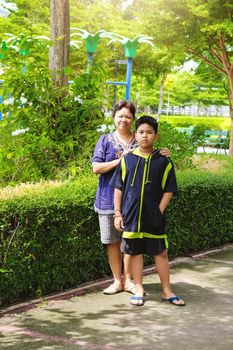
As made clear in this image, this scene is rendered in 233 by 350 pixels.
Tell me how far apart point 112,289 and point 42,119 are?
279 centimetres

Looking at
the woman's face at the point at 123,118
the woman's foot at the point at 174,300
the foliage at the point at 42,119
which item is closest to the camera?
the woman's foot at the point at 174,300

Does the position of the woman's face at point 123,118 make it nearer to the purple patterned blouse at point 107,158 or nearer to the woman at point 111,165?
the woman at point 111,165

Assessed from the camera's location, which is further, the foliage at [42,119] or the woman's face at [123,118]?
the foliage at [42,119]

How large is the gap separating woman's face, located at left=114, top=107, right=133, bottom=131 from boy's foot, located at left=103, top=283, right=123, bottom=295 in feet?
4.69

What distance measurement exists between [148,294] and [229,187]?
2.91 metres

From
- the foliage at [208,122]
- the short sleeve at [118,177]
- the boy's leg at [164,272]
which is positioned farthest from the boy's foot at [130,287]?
the foliage at [208,122]

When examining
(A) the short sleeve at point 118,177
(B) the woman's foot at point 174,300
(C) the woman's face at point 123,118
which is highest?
(C) the woman's face at point 123,118

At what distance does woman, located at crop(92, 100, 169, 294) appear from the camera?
5.25m

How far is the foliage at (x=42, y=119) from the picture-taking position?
721cm

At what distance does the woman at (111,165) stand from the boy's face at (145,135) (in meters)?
0.25

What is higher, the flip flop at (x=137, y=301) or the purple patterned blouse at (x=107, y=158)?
the purple patterned blouse at (x=107, y=158)

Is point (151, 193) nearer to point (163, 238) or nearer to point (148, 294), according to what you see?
point (163, 238)

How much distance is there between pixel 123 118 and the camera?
17.2ft

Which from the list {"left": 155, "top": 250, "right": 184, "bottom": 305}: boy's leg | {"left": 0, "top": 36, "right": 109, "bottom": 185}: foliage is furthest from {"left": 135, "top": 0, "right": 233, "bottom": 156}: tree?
{"left": 155, "top": 250, "right": 184, "bottom": 305}: boy's leg
